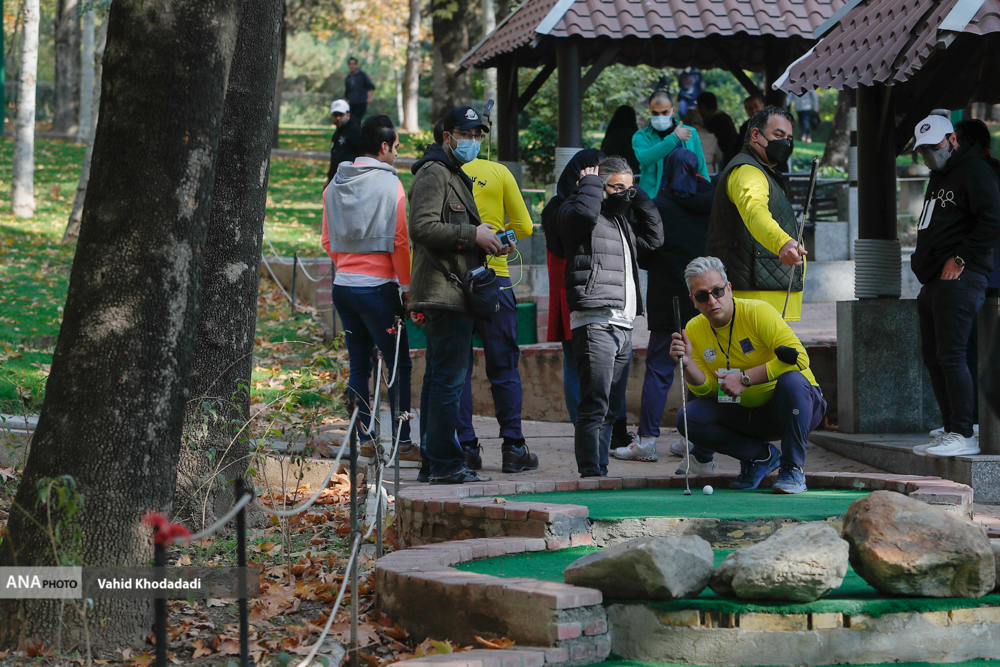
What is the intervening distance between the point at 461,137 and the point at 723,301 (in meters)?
1.68

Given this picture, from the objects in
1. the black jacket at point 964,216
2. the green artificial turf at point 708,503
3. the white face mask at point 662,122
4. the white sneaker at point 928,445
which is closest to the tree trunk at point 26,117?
the white face mask at point 662,122

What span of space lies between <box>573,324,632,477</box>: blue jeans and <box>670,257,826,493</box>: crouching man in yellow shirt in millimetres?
370

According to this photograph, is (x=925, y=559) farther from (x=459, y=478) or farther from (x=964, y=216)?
(x=964, y=216)

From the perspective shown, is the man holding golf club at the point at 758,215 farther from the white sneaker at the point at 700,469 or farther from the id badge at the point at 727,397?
the white sneaker at the point at 700,469

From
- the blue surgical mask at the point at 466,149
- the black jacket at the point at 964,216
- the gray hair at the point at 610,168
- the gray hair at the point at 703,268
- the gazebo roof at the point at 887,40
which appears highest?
the gazebo roof at the point at 887,40

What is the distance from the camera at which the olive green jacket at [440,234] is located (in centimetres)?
601

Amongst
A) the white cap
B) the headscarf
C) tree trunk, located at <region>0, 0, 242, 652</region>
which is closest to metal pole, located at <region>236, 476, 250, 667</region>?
tree trunk, located at <region>0, 0, 242, 652</region>

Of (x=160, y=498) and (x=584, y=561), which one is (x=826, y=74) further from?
(x=160, y=498)

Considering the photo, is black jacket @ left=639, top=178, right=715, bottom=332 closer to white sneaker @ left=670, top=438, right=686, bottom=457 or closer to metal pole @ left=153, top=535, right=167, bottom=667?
white sneaker @ left=670, top=438, right=686, bottom=457

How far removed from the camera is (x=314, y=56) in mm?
55094

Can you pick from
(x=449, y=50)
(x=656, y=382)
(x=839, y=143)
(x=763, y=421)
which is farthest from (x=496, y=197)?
(x=839, y=143)

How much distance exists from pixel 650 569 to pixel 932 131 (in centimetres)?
386

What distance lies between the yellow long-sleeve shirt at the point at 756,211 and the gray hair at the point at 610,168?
684 millimetres

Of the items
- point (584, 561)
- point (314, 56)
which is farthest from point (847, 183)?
point (314, 56)
